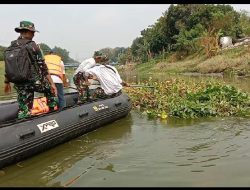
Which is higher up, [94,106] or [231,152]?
[94,106]

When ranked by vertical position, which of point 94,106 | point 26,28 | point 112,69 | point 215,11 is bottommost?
point 94,106

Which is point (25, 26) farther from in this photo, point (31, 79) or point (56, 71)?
point (56, 71)

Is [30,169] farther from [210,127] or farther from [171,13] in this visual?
[171,13]

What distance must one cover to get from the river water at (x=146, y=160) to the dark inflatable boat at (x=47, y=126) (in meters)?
0.18

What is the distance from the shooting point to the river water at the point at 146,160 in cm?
489

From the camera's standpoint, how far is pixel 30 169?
552cm

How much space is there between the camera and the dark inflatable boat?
17.9ft

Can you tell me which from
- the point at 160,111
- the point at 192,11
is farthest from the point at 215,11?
the point at 160,111

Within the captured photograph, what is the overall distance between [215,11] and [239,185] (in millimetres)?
42561

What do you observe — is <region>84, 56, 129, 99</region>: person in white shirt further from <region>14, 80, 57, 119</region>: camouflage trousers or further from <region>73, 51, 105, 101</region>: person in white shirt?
<region>14, 80, 57, 119</region>: camouflage trousers

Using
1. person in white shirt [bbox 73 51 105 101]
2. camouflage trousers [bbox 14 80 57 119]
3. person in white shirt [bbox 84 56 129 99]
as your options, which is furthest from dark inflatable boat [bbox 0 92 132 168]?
person in white shirt [bbox 73 51 105 101]

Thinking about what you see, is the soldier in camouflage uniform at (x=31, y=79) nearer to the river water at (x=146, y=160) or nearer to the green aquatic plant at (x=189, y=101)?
the river water at (x=146, y=160)

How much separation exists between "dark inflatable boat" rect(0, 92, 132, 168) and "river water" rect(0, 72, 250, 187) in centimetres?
18

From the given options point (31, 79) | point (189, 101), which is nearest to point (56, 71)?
point (31, 79)
